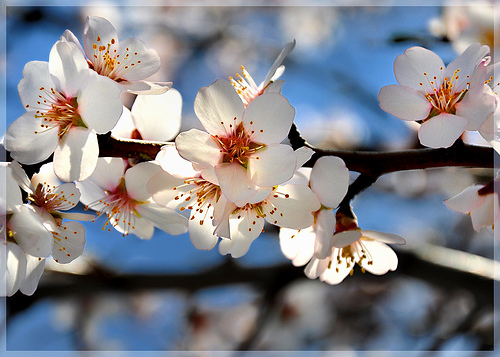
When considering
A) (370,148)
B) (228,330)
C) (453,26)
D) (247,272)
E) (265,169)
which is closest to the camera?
(265,169)

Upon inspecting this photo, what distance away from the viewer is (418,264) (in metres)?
1.71

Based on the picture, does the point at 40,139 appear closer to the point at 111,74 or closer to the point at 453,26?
the point at 111,74

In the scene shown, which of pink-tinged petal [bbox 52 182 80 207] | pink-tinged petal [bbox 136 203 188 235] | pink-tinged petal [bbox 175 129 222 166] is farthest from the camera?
pink-tinged petal [bbox 136 203 188 235]

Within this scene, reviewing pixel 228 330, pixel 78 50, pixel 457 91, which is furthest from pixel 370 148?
pixel 228 330

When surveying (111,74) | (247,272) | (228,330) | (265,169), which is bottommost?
(228,330)

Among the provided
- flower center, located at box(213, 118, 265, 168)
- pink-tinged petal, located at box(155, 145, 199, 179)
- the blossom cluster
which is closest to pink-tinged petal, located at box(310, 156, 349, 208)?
the blossom cluster

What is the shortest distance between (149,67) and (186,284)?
117 cm

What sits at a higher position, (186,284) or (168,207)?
(168,207)

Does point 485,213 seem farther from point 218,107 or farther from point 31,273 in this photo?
point 31,273

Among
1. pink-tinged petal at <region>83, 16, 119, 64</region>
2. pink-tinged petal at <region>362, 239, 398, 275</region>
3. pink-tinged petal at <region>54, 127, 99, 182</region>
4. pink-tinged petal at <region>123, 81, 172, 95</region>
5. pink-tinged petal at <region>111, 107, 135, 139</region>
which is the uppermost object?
pink-tinged petal at <region>83, 16, 119, 64</region>

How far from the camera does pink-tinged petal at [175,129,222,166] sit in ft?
2.15

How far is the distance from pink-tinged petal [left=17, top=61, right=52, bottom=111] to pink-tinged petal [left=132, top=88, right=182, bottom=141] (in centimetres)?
21

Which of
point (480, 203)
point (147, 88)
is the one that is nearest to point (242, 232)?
point (147, 88)

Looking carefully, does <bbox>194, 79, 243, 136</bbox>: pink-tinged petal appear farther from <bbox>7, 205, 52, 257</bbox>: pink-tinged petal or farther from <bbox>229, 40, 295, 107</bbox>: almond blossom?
<bbox>7, 205, 52, 257</bbox>: pink-tinged petal
